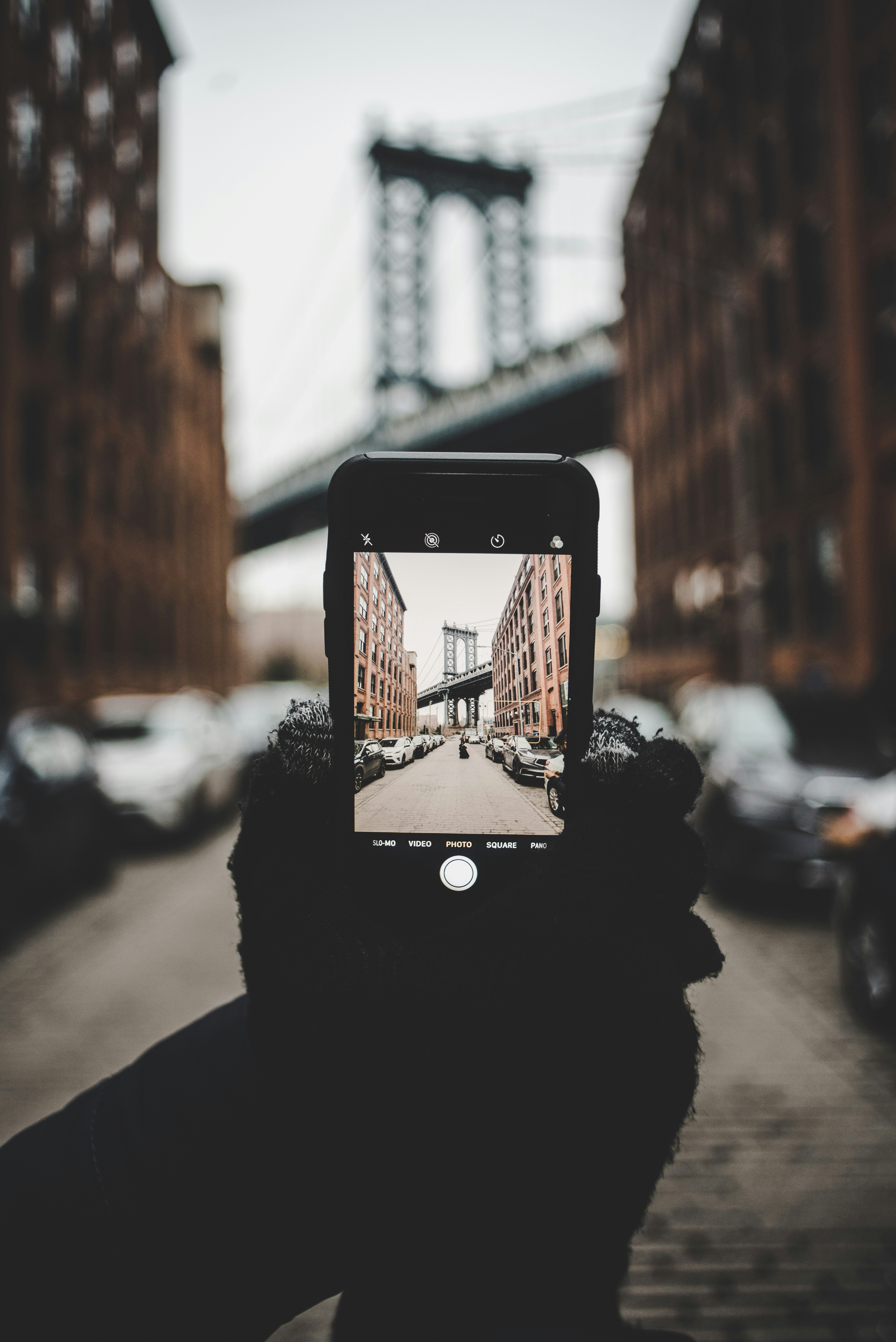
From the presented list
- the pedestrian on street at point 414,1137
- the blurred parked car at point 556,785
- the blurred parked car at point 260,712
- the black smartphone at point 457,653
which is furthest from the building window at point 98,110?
the pedestrian on street at point 414,1137

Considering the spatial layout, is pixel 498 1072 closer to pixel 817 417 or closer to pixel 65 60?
pixel 817 417

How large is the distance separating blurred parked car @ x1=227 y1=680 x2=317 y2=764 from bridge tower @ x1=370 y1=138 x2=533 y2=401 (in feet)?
150

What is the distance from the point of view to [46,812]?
26.8 ft

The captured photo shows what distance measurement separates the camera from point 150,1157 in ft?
3.33

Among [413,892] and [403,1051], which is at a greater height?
[413,892]

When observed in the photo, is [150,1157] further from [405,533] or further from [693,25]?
[693,25]

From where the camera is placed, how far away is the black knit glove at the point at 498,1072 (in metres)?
0.96

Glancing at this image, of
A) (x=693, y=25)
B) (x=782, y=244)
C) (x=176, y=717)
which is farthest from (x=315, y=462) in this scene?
(x=176, y=717)

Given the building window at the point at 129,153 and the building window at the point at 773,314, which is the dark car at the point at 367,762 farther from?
the building window at the point at 129,153

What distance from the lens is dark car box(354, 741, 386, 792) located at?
111 cm

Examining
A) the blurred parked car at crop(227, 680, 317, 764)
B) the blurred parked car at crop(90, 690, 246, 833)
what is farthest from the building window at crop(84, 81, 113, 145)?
the blurred parked car at crop(90, 690, 246, 833)

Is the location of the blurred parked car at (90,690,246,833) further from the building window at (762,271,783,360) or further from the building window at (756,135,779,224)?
the building window at (756,135,779,224)

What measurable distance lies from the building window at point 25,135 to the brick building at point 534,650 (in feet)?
87.0

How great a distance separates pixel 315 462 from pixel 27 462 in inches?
1446
